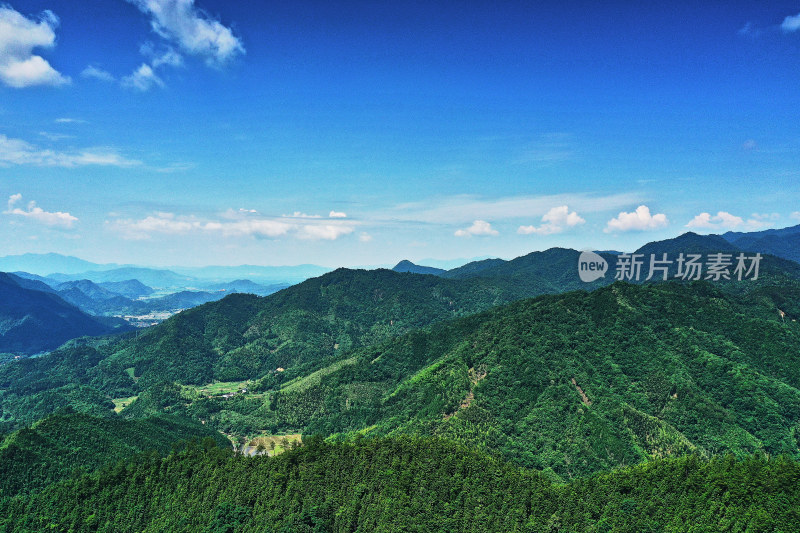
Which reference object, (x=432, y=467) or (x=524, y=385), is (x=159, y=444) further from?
(x=524, y=385)

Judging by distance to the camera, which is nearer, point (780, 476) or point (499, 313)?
point (780, 476)

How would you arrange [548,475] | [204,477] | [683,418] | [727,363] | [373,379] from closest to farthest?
[204,477], [548,475], [683,418], [727,363], [373,379]

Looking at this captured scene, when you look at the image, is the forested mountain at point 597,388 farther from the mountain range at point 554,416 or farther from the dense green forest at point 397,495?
the dense green forest at point 397,495

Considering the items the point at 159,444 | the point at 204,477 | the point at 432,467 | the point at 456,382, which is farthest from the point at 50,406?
the point at 432,467

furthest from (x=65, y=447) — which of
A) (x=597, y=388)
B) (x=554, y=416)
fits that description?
(x=597, y=388)

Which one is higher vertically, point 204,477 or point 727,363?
point 727,363

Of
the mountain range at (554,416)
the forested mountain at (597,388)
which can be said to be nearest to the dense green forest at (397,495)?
the mountain range at (554,416)

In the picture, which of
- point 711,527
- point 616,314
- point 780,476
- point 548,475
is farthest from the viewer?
point 616,314

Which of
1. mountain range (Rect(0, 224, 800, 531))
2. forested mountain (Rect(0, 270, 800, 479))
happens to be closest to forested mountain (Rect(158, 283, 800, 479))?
forested mountain (Rect(0, 270, 800, 479))
